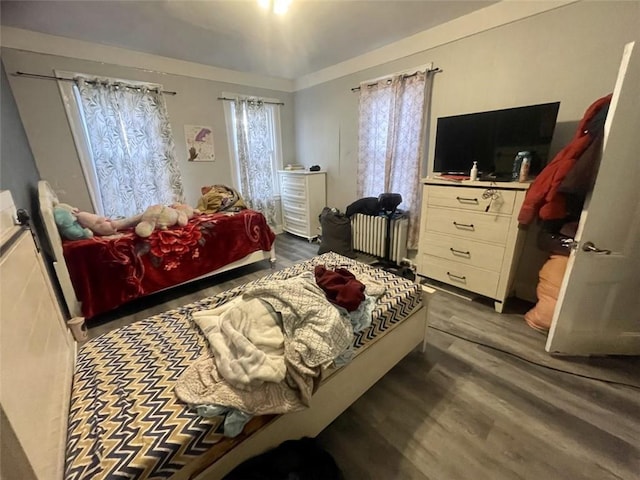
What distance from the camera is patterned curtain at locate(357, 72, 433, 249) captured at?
271 cm

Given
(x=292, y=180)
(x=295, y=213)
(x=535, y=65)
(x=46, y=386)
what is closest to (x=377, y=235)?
(x=295, y=213)

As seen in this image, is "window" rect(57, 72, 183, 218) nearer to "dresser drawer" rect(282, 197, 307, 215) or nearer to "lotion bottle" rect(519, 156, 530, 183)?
"dresser drawer" rect(282, 197, 307, 215)

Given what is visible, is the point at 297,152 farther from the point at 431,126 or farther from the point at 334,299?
the point at 334,299

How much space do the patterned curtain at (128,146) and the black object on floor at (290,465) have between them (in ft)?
10.3

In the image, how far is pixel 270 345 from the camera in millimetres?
1043

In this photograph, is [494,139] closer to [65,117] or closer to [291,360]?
[291,360]

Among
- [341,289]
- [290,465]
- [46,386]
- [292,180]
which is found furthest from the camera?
[292,180]

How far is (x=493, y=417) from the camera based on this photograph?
1.31 m

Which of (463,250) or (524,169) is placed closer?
(524,169)

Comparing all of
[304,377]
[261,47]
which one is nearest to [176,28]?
[261,47]

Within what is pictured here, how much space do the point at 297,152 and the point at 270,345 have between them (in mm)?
3906

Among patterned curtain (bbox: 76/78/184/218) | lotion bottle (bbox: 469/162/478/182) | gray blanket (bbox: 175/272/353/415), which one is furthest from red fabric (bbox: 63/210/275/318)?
lotion bottle (bbox: 469/162/478/182)

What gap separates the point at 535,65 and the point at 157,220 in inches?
132

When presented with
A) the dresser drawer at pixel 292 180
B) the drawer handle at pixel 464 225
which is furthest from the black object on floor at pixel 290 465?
the dresser drawer at pixel 292 180
